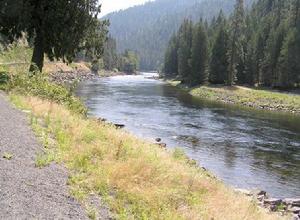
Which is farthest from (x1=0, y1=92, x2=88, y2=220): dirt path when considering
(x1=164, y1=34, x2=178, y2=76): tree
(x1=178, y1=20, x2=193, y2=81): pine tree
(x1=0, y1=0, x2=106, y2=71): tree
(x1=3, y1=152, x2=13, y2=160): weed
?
(x1=164, y1=34, x2=178, y2=76): tree

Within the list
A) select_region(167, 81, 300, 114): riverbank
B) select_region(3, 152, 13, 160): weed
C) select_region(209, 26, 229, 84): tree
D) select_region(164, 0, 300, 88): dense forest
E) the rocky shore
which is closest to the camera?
select_region(3, 152, 13, 160): weed

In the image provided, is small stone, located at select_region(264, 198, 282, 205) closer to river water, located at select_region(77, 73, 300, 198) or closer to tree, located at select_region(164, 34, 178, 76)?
river water, located at select_region(77, 73, 300, 198)

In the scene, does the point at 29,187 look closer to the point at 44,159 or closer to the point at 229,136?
the point at 44,159

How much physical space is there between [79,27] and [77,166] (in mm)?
22410

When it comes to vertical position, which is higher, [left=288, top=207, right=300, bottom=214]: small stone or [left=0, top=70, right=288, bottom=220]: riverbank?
[left=0, top=70, right=288, bottom=220]: riverbank

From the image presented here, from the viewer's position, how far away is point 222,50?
10106 centimetres

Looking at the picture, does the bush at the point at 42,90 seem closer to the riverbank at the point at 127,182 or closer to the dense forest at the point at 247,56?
the riverbank at the point at 127,182

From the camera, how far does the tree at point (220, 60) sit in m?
99.1

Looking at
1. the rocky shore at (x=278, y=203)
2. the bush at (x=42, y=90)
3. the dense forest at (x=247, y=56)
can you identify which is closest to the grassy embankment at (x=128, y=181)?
the rocky shore at (x=278, y=203)

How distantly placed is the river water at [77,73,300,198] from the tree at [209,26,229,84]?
3122 centimetres

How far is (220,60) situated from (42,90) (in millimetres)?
77030

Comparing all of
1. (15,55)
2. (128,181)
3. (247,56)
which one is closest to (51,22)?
(128,181)

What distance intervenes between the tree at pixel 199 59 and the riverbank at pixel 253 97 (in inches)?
418

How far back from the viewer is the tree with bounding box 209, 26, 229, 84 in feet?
325
